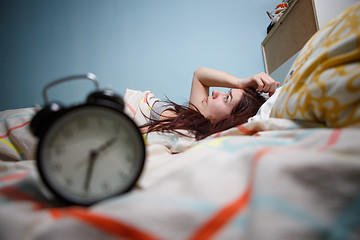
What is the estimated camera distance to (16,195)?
0.24m

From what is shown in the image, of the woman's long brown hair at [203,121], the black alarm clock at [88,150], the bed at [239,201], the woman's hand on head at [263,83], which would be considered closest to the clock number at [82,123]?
the black alarm clock at [88,150]

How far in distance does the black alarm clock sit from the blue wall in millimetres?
1523

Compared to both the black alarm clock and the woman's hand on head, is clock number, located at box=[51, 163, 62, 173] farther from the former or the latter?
the woman's hand on head

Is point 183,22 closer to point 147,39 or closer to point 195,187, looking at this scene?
point 147,39

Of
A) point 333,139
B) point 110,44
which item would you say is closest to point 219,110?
point 333,139

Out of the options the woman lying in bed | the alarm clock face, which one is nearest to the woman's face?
the woman lying in bed

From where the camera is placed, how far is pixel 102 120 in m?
0.27

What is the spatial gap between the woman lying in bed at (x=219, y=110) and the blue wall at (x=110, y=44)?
0.70m

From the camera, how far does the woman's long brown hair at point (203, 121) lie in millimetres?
898

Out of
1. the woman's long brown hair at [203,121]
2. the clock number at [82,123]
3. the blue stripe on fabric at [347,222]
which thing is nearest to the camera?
the blue stripe on fabric at [347,222]

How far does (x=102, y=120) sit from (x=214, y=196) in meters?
0.21

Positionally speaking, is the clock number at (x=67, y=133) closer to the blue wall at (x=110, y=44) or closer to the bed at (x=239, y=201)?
the bed at (x=239, y=201)

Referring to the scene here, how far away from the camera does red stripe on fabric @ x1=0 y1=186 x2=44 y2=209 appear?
0.78 feet

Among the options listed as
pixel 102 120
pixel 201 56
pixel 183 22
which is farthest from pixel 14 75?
pixel 102 120
